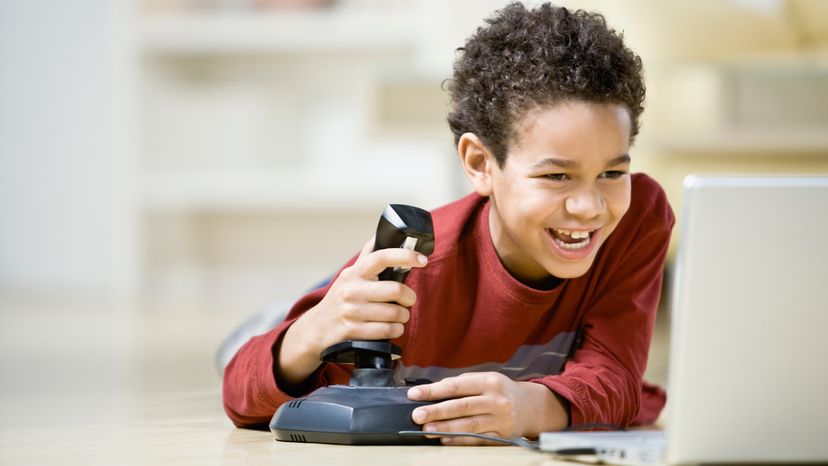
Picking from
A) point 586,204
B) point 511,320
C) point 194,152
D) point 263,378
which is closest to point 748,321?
point 586,204

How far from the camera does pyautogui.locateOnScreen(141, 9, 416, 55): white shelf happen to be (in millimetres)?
3633

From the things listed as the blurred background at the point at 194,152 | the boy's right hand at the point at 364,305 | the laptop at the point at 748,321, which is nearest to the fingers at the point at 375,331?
the boy's right hand at the point at 364,305

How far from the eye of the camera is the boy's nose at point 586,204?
91 cm

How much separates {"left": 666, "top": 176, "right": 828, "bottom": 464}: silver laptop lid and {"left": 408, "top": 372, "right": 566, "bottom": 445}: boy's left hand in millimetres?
224

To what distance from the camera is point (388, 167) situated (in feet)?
12.7

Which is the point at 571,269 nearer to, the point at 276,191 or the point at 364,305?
the point at 364,305

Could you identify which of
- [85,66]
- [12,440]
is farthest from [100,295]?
[12,440]

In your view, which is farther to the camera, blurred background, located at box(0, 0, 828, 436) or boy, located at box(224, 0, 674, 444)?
blurred background, located at box(0, 0, 828, 436)

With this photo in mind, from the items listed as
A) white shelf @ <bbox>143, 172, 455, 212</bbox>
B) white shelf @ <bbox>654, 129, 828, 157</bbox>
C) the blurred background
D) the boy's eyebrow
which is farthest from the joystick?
white shelf @ <bbox>143, 172, 455, 212</bbox>

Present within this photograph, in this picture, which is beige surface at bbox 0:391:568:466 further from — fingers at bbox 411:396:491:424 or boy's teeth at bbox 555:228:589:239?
boy's teeth at bbox 555:228:589:239

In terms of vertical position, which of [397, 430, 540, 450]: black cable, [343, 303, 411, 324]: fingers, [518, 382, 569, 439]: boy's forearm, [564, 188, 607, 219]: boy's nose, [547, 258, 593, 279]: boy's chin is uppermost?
[564, 188, 607, 219]: boy's nose

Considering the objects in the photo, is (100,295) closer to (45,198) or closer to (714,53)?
(45,198)

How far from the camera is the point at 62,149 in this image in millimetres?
4109

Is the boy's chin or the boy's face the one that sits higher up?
the boy's face
